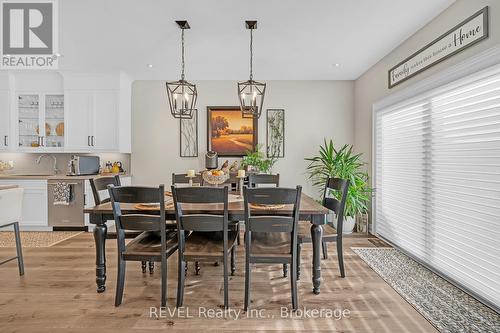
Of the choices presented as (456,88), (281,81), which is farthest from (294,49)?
(456,88)

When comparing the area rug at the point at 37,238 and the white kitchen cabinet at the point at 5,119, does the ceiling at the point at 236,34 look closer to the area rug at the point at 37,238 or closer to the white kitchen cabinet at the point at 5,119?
the white kitchen cabinet at the point at 5,119

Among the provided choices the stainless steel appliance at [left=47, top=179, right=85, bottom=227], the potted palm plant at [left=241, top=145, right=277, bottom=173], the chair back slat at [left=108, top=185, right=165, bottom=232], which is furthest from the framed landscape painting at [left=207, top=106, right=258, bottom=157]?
the chair back slat at [left=108, top=185, right=165, bottom=232]

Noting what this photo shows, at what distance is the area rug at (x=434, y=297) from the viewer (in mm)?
2107

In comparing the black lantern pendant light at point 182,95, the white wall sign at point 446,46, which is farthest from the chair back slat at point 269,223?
the white wall sign at point 446,46

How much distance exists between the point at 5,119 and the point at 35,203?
158 centimetres

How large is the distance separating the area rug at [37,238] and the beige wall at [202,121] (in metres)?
1.45

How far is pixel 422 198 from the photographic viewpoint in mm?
3340

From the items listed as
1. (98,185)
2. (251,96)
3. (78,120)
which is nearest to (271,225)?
(251,96)

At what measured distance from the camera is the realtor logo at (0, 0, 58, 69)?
310 centimetres

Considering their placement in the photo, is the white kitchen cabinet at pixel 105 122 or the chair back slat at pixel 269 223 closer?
the chair back slat at pixel 269 223

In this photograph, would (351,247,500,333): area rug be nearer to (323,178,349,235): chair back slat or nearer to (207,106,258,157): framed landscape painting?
(323,178,349,235): chair back slat

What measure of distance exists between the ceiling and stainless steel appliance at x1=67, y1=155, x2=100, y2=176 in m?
1.48

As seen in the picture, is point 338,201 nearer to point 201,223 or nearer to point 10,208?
point 201,223

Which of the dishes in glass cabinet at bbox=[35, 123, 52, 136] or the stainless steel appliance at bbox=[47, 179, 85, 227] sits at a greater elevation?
the dishes in glass cabinet at bbox=[35, 123, 52, 136]
